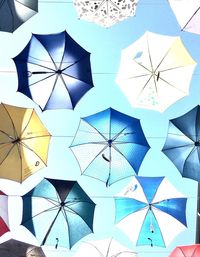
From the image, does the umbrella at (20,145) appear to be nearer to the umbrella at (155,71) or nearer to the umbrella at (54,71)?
the umbrella at (54,71)

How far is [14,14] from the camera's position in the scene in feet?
23.5

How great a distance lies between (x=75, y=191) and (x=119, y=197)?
84 cm

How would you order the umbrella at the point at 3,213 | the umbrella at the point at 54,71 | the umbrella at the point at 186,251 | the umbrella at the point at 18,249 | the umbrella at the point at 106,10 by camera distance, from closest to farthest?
the umbrella at the point at 106,10, the umbrella at the point at 54,71, the umbrella at the point at 186,251, the umbrella at the point at 3,213, the umbrella at the point at 18,249

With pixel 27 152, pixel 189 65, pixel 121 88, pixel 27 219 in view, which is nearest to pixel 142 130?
pixel 121 88

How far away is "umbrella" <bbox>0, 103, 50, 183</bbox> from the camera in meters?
7.70

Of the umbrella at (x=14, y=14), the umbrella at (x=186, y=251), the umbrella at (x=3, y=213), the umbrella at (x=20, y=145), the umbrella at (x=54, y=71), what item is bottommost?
the umbrella at (x=186, y=251)

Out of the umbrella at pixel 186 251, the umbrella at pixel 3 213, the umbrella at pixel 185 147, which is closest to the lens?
the umbrella at pixel 185 147

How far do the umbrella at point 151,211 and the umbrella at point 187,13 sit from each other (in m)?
2.78

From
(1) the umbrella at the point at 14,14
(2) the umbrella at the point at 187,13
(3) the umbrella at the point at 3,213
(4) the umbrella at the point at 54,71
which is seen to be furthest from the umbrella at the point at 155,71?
(3) the umbrella at the point at 3,213

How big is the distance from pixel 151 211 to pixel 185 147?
4.67ft

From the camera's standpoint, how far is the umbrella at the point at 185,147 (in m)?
7.62

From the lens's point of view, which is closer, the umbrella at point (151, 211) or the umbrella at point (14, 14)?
the umbrella at point (14, 14)

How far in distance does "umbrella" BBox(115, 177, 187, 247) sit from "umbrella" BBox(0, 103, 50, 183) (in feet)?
5.66

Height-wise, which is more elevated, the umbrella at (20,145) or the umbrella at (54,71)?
the umbrella at (54,71)
